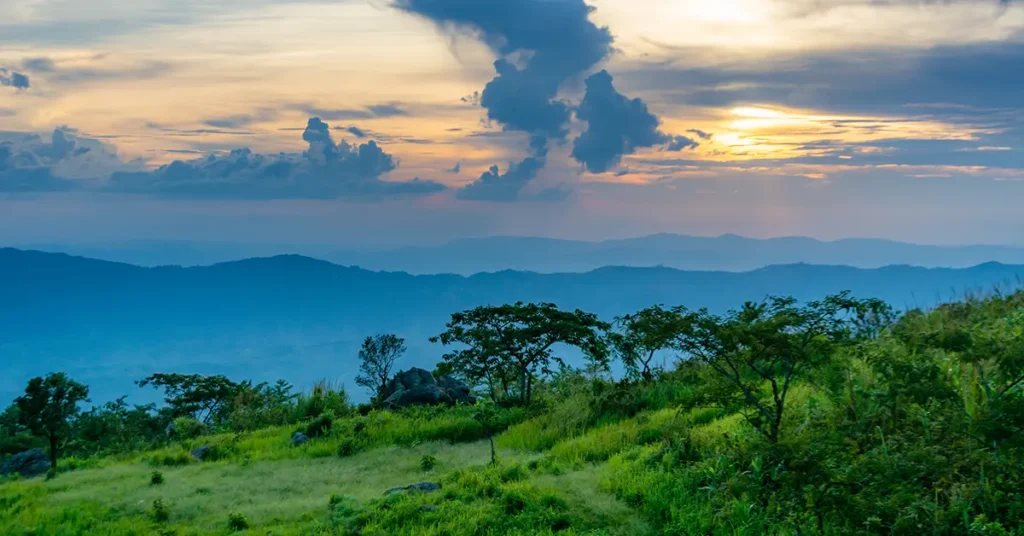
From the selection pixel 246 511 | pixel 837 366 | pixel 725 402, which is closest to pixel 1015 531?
pixel 725 402

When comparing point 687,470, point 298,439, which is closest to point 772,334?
point 687,470

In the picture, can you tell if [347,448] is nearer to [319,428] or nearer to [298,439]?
[298,439]

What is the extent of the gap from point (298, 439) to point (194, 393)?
12166mm

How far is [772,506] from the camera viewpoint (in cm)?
872

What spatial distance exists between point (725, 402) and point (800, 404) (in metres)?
2.69

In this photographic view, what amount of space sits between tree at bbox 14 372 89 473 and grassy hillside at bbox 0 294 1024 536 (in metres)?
0.83

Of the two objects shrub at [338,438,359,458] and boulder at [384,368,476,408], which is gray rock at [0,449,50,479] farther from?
boulder at [384,368,476,408]

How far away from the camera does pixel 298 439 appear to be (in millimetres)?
15805

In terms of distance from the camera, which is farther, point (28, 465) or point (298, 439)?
point (298, 439)

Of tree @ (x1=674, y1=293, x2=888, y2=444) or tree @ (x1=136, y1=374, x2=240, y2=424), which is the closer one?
tree @ (x1=674, y1=293, x2=888, y2=444)

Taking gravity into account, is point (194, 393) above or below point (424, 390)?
below

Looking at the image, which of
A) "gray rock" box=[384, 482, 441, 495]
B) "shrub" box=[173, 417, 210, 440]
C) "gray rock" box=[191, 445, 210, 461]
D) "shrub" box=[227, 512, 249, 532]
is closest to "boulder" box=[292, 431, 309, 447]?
"gray rock" box=[191, 445, 210, 461]

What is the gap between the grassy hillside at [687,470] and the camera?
795 centimetres

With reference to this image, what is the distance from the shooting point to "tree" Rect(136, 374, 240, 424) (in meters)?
25.7
